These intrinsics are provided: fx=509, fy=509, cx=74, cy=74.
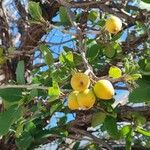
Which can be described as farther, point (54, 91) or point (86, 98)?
point (54, 91)

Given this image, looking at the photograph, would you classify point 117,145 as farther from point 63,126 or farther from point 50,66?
point 50,66

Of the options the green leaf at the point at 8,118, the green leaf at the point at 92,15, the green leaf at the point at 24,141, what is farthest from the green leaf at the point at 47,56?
the green leaf at the point at 24,141

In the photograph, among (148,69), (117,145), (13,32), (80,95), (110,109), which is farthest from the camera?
(13,32)

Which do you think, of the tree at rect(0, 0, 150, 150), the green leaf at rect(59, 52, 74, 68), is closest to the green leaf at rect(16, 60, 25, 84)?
the tree at rect(0, 0, 150, 150)

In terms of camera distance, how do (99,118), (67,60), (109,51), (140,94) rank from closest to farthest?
(140,94) < (67,60) < (99,118) < (109,51)

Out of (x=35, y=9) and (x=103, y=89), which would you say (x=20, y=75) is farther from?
(x=103, y=89)

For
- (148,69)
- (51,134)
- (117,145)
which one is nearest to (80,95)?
(148,69)

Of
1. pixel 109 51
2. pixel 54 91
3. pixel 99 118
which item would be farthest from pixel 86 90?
pixel 109 51
